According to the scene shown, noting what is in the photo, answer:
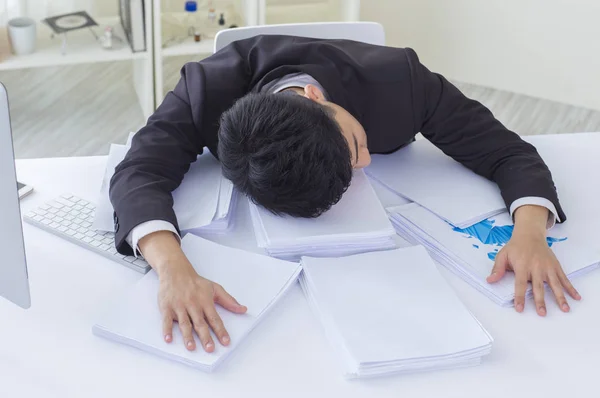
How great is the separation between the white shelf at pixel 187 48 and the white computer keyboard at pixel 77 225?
144 centimetres

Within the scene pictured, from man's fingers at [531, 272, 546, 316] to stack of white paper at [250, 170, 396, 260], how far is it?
237mm

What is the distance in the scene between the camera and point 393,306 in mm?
1217

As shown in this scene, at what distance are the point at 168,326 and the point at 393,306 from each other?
34 centimetres

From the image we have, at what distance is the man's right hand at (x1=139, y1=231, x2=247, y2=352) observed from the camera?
45.4 inches

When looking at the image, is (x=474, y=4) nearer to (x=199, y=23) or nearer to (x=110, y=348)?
(x=199, y=23)

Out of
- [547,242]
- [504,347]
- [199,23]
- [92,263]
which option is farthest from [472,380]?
[199,23]

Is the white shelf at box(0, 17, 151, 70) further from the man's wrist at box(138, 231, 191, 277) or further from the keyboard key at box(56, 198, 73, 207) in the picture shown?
the man's wrist at box(138, 231, 191, 277)

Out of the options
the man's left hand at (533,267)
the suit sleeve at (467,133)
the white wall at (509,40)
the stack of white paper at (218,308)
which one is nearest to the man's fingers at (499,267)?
the man's left hand at (533,267)

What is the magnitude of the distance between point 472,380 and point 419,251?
285 mm

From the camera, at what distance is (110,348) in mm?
1144

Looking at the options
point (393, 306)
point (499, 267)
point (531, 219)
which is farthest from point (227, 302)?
point (531, 219)

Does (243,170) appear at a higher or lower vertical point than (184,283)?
higher

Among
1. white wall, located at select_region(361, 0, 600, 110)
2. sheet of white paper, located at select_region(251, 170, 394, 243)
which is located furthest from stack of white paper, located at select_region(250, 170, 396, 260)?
white wall, located at select_region(361, 0, 600, 110)

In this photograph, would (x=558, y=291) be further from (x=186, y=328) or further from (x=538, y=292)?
(x=186, y=328)
